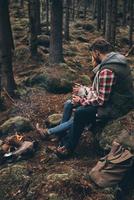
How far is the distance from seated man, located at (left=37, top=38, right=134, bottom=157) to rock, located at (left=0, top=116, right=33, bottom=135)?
7.52ft

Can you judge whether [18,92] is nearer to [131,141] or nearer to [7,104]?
[7,104]

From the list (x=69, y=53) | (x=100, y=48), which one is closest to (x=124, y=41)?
(x=69, y=53)

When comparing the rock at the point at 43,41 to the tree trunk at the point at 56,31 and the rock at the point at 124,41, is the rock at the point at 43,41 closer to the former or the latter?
the tree trunk at the point at 56,31

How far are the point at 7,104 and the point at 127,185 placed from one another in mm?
6657

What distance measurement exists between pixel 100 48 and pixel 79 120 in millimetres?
1589

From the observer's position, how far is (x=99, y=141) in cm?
894

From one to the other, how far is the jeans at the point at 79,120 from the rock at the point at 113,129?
521 mm

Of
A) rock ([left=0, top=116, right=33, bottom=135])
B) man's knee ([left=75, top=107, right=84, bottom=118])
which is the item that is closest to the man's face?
man's knee ([left=75, top=107, right=84, bottom=118])

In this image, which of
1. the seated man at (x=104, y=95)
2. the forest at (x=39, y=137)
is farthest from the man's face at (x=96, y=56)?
the forest at (x=39, y=137)

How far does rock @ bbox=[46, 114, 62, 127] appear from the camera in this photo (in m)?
10.9

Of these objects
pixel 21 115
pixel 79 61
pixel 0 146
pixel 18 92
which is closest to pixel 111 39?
pixel 79 61

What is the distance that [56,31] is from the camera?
1848cm

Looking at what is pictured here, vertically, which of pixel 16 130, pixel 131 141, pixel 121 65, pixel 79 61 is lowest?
pixel 79 61

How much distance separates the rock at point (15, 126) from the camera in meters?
10.8
